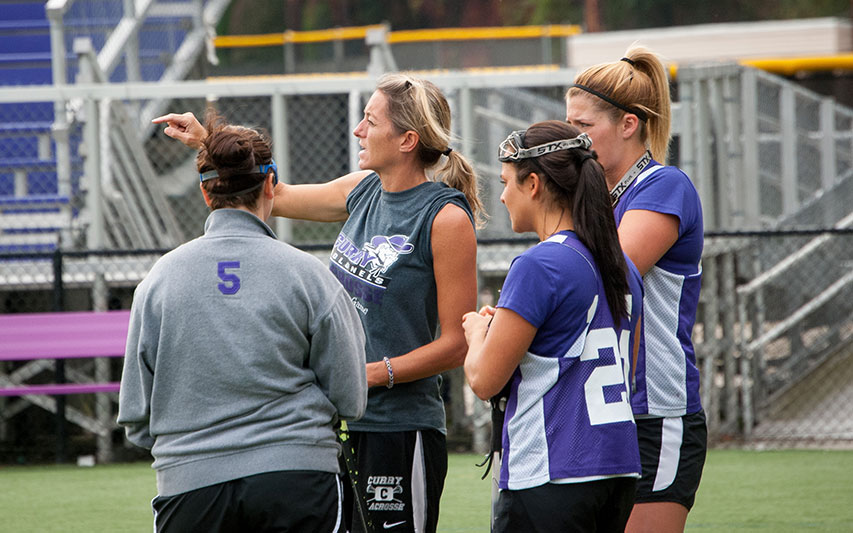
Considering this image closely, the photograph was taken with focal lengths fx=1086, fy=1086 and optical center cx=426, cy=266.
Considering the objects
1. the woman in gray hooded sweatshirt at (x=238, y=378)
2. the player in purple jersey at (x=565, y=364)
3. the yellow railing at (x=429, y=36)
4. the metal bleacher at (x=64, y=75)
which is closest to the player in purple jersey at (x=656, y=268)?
the player in purple jersey at (x=565, y=364)

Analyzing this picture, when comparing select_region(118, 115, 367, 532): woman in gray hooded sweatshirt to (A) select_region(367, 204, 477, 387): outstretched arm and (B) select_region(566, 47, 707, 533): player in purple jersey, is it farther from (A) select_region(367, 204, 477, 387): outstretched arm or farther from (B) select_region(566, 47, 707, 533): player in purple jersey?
(B) select_region(566, 47, 707, 533): player in purple jersey

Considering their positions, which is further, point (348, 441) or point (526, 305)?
point (348, 441)

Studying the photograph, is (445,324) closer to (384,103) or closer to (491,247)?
(384,103)

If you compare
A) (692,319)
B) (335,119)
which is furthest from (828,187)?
(692,319)

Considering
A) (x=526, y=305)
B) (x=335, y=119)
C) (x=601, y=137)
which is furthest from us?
(x=335, y=119)

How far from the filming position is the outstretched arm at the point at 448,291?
310 cm

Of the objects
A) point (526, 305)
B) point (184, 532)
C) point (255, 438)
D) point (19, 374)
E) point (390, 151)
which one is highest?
point (390, 151)

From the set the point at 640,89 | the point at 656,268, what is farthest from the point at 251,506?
the point at 640,89

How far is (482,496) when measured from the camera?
22.2ft

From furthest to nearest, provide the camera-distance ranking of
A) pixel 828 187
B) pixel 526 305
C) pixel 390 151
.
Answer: pixel 828 187
pixel 390 151
pixel 526 305

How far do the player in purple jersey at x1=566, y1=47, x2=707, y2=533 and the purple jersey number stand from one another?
3.31 feet

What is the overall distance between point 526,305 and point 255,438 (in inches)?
27.2

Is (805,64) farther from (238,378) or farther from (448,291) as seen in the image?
(238,378)

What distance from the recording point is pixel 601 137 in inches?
118
